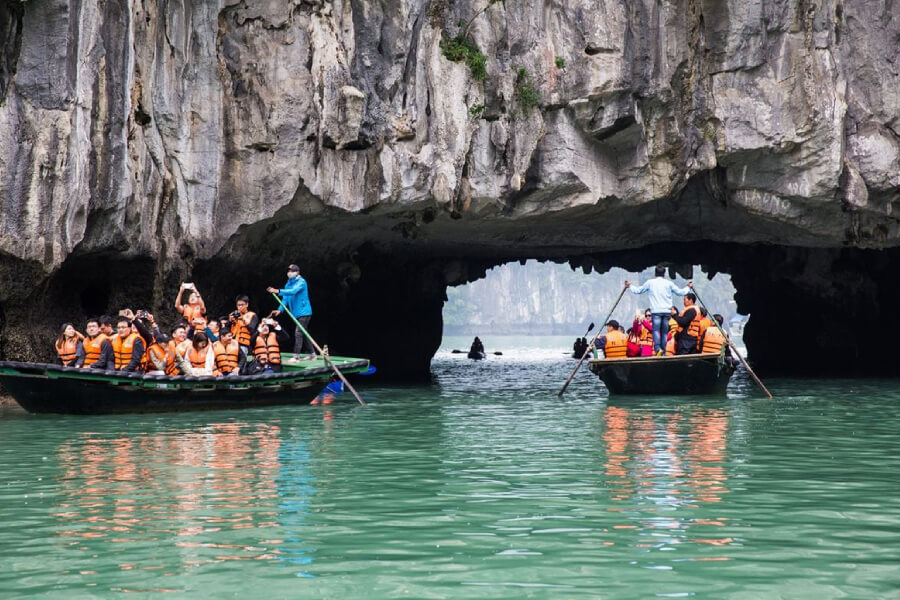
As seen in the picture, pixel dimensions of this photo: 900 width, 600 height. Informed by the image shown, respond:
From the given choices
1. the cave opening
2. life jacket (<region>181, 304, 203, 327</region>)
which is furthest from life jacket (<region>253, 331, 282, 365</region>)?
the cave opening

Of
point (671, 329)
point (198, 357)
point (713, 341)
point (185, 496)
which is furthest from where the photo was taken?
point (671, 329)

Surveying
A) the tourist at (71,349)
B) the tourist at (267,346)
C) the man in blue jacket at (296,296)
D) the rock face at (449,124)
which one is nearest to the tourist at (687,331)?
the rock face at (449,124)

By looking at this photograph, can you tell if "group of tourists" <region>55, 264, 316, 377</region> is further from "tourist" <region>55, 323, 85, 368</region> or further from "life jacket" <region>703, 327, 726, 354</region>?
"life jacket" <region>703, 327, 726, 354</region>

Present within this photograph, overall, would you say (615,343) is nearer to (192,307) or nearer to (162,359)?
(192,307)

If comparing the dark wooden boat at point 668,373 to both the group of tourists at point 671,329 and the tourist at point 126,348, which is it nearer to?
the group of tourists at point 671,329

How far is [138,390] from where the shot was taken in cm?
1583

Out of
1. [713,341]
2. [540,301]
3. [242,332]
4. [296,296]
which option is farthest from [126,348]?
[540,301]

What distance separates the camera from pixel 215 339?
18.2m

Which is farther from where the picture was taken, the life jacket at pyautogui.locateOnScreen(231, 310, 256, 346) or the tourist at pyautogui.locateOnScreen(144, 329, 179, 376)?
the life jacket at pyautogui.locateOnScreen(231, 310, 256, 346)

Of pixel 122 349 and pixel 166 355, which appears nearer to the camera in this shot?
pixel 122 349

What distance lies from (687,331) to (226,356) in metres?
8.27

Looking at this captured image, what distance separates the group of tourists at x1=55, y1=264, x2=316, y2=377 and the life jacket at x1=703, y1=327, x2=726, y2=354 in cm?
737

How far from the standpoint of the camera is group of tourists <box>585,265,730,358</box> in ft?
62.8

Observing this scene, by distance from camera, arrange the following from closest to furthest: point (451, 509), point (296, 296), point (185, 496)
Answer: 1. point (451, 509)
2. point (185, 496)
3. point (296, 296)
